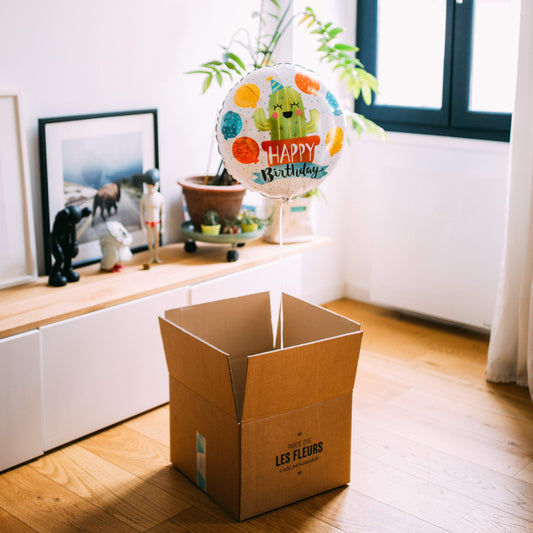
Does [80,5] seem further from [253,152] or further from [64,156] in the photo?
[253,152]

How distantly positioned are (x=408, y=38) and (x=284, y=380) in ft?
6.46

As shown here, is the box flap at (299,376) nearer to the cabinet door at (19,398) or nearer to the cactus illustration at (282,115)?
the cactus illustration at (282,115)

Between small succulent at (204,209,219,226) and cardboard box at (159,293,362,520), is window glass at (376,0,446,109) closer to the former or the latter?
small succulent at (204,209,219,226)

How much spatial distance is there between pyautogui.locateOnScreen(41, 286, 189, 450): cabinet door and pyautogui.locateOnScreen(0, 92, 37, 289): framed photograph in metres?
0.32

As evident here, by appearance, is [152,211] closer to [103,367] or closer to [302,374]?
[103,367]

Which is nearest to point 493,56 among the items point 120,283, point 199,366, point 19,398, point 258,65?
point 258,65

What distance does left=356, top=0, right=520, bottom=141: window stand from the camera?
9.75 feet

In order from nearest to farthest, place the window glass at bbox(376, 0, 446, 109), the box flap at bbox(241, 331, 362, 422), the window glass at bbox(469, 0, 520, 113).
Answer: the box flap at bbox(241, 331, 362, 422), the window glass at bbox(469, 0, 520, 113), the window glass at bbox(376, 0, 446, 109)

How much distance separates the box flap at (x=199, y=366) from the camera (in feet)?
5.92

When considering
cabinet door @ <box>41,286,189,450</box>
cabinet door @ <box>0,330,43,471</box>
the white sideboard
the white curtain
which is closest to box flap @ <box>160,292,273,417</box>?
the white sideboard

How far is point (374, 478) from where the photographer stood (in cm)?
209

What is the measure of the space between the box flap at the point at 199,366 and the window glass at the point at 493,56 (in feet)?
5.78

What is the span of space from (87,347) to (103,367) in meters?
0.10

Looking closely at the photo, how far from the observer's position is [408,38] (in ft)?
10.6
